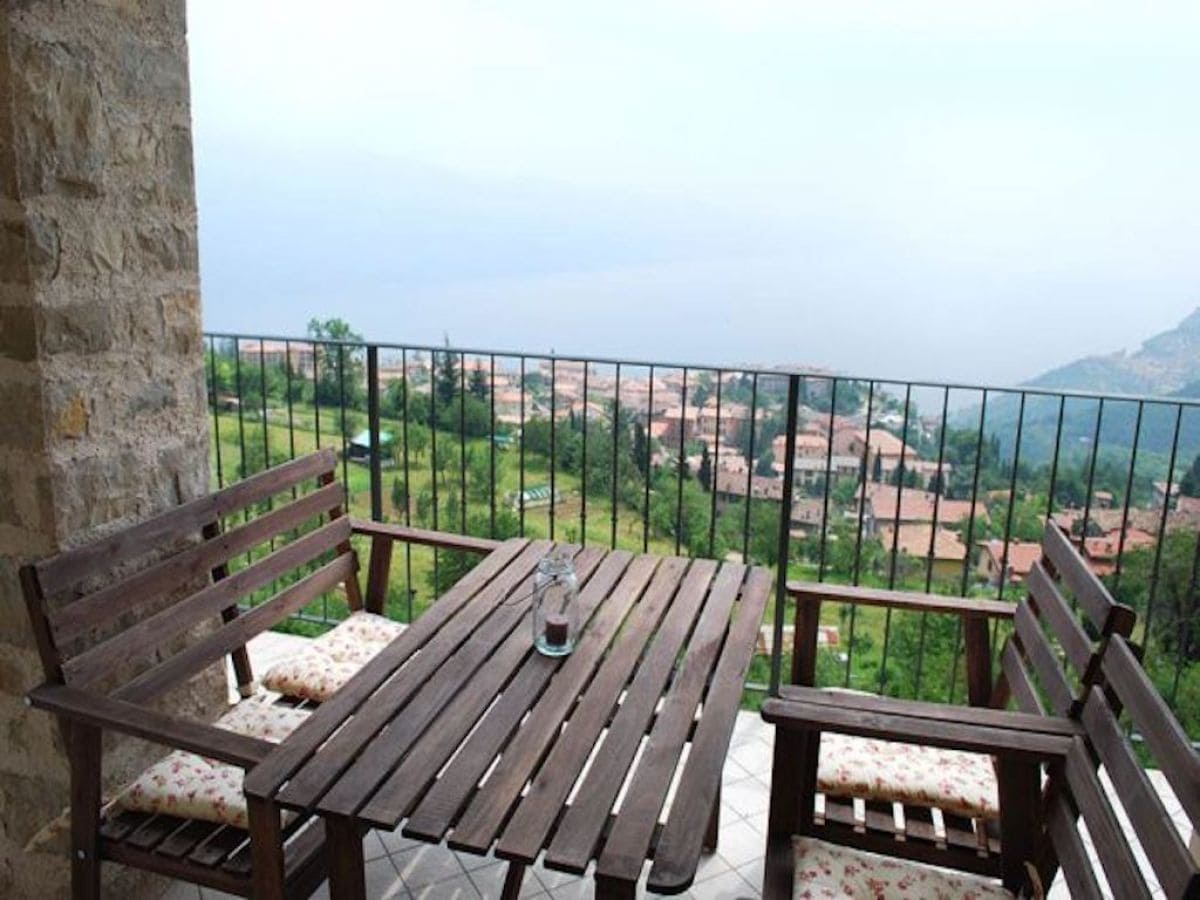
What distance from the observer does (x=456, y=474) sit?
4.04 metres

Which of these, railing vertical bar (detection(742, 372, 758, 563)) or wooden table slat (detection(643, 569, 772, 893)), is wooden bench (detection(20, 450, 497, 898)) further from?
railing vertical bar (detection(742, 372, 758, 563))

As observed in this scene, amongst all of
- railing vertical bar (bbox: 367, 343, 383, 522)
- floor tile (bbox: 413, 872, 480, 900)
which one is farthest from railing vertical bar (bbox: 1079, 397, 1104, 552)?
railing vertical bar (bbox: 367, 343, 383, 522)

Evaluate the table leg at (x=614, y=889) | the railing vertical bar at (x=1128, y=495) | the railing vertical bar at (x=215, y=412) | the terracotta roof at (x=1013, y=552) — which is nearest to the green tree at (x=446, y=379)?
the railing vertical bar at (x=215, y=412)

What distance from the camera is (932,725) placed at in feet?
5.71

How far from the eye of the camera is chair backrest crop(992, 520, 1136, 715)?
68.1 inches

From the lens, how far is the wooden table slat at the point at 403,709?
1.52 meters

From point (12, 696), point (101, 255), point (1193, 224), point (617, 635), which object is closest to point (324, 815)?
point (617, 635)

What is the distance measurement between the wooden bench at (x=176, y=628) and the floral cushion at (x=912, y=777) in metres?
1.10

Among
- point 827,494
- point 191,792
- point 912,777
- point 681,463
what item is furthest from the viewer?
point 681,463

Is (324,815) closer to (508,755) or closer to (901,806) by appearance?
(508,755)

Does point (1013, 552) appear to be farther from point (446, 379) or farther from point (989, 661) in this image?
point (446, 379)

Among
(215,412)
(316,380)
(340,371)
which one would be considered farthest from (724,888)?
(215,412)

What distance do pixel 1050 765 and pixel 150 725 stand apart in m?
1.66

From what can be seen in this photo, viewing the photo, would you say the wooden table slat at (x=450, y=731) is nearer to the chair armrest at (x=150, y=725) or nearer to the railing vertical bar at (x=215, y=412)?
the chair armrest at (x=150, y=725)
